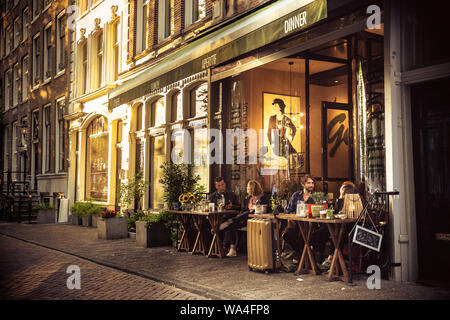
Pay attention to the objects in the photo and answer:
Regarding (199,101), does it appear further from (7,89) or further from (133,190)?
(7,89)

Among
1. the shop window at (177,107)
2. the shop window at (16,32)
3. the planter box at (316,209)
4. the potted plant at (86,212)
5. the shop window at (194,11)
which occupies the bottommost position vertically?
the potted plant at (86,212)

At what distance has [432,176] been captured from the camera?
636 cm

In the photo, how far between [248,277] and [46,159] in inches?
681

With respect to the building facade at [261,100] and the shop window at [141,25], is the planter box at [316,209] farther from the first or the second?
the shop window at [141,25]

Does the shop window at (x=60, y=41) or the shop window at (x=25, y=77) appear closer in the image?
the shop window at (x=60, y=41)

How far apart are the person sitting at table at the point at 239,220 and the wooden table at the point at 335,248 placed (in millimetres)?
1663

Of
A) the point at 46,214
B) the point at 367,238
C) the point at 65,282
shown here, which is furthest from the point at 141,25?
the point at 367,238

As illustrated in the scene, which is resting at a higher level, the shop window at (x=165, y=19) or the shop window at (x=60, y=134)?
the shop window at (x=165, y=19)

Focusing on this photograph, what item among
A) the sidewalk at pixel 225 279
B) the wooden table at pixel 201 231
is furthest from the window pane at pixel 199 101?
the sidewalk at pixel 225 279

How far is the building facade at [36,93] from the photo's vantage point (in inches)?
806

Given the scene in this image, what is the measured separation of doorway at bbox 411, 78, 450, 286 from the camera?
6176 millimetres

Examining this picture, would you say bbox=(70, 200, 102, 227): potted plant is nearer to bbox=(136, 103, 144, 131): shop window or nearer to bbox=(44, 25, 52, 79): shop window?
bbox=(136, 103, 144, 131): shop window

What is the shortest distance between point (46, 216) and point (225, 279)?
1312 centimetres
